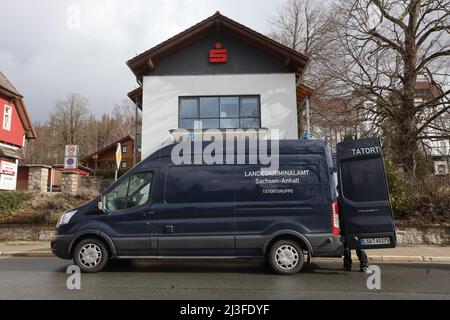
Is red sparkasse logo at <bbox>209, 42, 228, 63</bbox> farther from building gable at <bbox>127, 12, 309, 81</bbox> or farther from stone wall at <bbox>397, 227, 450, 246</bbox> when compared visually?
stone wall at <bbox>397, 227, 450, 246</bbox>

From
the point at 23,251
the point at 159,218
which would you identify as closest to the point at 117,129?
the point at 23,251

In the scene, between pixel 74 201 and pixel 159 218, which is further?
pixel 74 201

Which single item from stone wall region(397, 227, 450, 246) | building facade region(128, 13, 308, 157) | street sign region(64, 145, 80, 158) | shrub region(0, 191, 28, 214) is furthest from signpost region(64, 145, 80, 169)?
stone wall region(397, 227, 450, 246)

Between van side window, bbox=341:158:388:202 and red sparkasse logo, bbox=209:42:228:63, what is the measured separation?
11.2 metres

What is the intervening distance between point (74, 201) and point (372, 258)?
41.8 feet

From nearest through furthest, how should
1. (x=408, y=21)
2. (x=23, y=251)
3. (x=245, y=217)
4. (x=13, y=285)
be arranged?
(x=13, y=285)
(x=245, y=217)
(x=23, y=251)
(x=408, y=21)

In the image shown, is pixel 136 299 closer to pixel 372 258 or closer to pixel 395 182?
pixel 372 258

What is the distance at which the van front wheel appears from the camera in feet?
25.3

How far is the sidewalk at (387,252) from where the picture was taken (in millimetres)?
10406

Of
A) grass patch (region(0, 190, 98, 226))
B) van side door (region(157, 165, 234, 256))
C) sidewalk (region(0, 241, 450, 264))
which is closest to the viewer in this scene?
van side door (region(157, 165, 234, 256))

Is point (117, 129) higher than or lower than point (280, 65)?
higher

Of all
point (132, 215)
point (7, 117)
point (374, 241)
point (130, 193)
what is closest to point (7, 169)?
point (7, 117)

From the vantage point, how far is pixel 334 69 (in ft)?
75.9

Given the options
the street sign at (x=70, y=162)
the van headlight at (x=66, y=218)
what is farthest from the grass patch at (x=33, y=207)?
the van headlight at (x=66, y=218)
